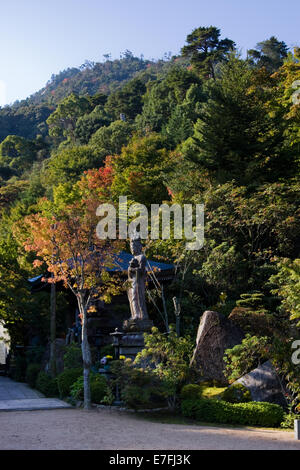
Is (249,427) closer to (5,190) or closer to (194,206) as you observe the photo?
(194,206)

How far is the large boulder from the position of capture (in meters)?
13.4

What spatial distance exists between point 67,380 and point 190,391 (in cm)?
441

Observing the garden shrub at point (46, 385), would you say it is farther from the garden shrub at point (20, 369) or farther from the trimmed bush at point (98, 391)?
the garden shrub at point (20, 369)

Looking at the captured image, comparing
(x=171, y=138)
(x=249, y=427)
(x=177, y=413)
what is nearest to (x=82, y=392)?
(x=177, y=413)

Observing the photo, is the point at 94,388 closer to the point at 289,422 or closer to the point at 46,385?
the point at 46,385

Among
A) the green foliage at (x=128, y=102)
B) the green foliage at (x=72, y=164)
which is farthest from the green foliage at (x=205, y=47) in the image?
the green foliage at (x=72, y=164)

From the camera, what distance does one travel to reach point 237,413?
1124 centimetres

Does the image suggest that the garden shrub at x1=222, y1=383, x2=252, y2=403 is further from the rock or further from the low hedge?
the low hedge

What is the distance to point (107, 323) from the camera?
798 inches

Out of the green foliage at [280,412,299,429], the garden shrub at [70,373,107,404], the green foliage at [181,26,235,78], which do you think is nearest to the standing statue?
the garden shrub at [70,373,107,404]

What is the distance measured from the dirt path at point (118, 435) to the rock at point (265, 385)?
1.60 meters

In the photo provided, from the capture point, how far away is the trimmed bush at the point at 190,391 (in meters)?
12.6

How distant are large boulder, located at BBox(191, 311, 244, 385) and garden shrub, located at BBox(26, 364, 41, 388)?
8.44 meters
